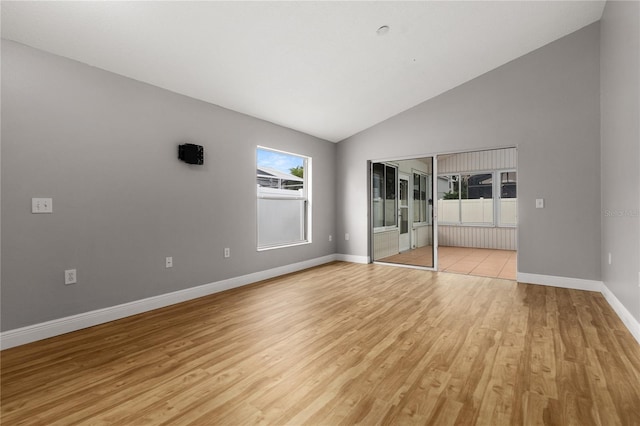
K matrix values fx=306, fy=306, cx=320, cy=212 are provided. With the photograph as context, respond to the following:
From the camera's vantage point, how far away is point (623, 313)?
294 cm

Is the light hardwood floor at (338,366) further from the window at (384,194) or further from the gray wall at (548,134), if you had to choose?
the window at (384,194)

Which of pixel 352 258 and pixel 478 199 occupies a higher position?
pixel 478 199

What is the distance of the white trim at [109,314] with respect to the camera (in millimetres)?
2529

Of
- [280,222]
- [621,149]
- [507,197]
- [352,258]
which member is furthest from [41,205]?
[507,197]

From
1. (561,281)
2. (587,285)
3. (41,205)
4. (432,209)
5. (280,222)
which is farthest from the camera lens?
(432,209)

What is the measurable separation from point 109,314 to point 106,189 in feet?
4.09

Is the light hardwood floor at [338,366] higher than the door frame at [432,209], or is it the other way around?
the door frame at [432,209]

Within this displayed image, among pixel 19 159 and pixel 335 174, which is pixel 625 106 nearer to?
pixel 335 174

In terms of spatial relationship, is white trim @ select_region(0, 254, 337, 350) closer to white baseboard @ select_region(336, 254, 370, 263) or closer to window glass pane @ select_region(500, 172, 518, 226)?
white baseboard @ select_region(336, 254, 370, 263)

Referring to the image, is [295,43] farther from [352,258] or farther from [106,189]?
[352,258]

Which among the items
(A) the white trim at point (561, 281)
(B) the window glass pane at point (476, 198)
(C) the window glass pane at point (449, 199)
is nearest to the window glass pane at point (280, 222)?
(A) the white trim at point (561, 281)

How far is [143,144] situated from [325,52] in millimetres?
2244

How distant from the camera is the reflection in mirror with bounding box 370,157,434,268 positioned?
6086 millimetres

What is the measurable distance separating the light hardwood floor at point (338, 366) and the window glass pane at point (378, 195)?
2.72 m
